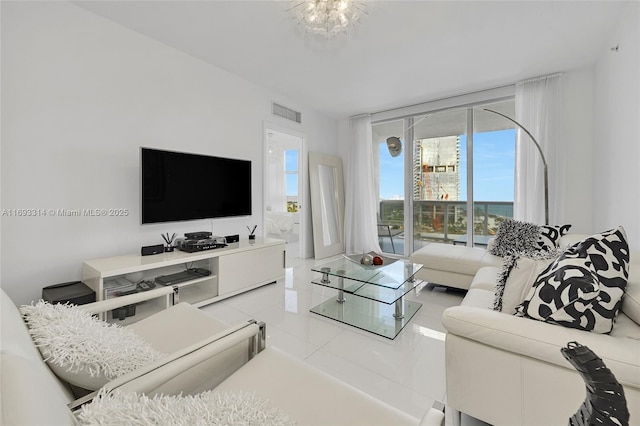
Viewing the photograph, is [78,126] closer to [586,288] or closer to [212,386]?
[212,386]

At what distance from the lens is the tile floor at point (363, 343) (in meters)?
1.59

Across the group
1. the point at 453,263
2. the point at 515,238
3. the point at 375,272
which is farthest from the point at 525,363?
the point at 515,238

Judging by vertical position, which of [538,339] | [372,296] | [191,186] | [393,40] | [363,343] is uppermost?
[393,40]

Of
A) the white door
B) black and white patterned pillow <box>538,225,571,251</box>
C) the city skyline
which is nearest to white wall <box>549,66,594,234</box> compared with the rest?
the city skyline

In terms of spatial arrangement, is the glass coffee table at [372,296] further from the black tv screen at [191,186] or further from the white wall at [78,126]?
the white wall at [78,126]

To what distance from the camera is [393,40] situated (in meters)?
2.75

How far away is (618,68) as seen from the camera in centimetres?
256

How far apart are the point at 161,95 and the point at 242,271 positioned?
1996 mm

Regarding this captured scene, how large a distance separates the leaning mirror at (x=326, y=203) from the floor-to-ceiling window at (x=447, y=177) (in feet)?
2.53

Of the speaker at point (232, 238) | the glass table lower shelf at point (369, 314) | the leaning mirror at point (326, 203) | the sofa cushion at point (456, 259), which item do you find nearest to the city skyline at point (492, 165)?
the sofa cushion at point (456, 259)

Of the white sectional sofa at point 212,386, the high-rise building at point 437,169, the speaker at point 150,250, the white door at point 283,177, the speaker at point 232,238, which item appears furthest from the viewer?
the white door at point 283,177

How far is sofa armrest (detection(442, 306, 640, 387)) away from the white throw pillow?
14 centimetres

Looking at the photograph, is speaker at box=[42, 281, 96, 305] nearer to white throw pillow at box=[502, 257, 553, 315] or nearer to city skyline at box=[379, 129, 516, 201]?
white throw pillow at box=[502, 257, 553, 315]

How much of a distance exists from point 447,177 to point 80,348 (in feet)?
15.4
